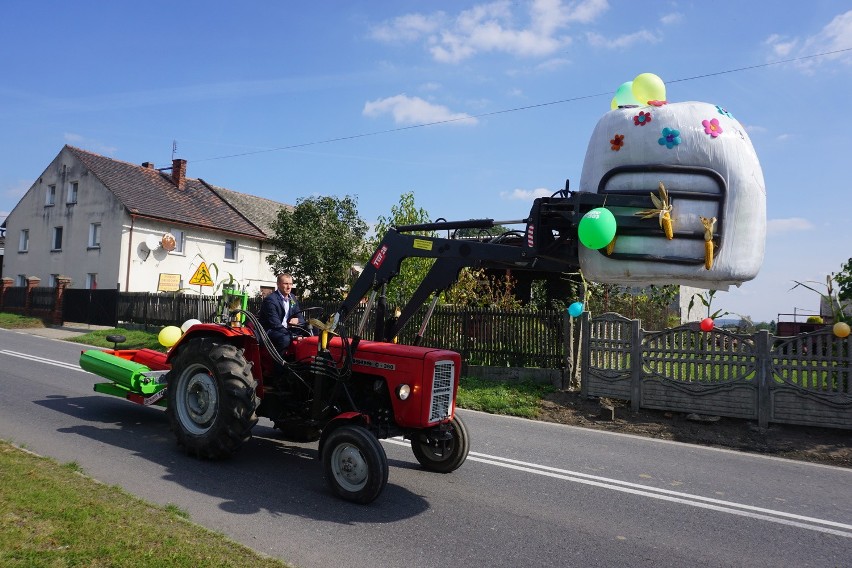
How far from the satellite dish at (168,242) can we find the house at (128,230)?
1.7 inches

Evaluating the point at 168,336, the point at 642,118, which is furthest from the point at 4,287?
the point at 642,118

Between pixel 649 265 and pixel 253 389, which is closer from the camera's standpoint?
pixel 649 265

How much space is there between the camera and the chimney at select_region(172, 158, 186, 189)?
107ft

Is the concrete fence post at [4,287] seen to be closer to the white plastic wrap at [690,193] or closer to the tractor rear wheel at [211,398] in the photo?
the tractor rear wheel at [211,398]

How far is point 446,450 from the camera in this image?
19.9ft

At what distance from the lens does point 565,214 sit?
486 cm

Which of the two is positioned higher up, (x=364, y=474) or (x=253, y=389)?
(x=253, y=389)

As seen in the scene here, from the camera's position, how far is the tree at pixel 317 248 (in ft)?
71.1

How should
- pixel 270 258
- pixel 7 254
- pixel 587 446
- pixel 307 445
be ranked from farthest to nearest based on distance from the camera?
1. pixel 7 254
2. pixel 270 258
3. pixel 587 446
4. pixel 307 445

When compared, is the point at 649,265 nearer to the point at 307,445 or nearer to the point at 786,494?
the point at 786,494

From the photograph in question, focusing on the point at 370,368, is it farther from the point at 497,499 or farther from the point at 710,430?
the point at 710,430

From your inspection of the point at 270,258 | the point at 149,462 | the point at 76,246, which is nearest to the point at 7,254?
the point at 76,246

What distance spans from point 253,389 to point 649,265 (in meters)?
3.82

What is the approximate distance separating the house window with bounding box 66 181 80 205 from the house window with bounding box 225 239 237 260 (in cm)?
768
